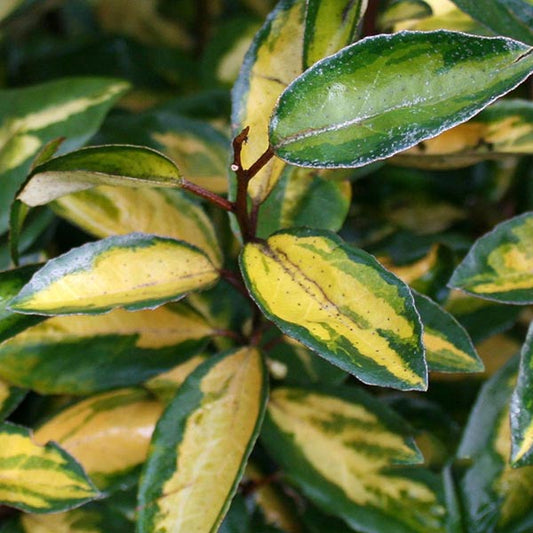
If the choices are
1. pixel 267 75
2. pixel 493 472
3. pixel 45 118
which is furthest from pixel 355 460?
pixel 45 118

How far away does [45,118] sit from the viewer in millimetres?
756

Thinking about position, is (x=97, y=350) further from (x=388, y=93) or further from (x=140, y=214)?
(x=388, y=93)

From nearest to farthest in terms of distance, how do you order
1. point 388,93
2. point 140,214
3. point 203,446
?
point 388,93, point 203,446, point 140,214

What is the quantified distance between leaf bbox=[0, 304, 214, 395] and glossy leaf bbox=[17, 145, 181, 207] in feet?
0.52

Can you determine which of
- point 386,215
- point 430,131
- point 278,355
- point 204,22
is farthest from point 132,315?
point 204,22

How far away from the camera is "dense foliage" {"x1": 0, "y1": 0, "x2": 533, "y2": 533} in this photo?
0.46 m

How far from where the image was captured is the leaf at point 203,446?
531 millimetres

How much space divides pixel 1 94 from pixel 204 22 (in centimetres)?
51

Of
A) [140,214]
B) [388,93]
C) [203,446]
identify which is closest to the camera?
[388,93]

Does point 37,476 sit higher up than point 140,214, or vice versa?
point 140,214

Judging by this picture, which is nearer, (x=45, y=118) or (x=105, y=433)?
(x=105, y=433)

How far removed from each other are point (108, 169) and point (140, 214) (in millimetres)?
188

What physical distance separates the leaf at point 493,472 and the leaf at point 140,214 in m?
0.27

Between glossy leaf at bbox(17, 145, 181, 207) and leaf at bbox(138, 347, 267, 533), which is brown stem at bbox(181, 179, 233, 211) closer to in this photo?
glossy leaf at bbox(17, 145, 181, 207)
